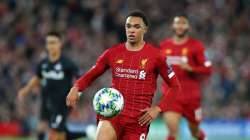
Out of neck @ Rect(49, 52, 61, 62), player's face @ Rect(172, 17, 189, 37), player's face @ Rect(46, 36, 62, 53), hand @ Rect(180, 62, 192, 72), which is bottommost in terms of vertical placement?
hand @ Rect(180, 62, 192, 72)

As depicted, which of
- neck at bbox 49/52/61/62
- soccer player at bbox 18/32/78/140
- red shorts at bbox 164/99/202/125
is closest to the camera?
red shorts at bbox 164/99/202/125

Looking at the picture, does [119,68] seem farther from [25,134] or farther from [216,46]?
[216,46]

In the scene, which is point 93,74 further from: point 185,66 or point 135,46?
point 185,66

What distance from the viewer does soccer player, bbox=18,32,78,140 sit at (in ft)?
46.8

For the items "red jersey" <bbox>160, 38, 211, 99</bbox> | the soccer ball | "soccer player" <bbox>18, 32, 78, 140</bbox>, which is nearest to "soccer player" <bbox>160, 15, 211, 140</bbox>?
"red jersey" <bbox>160, 38, 211, 99</bbox>

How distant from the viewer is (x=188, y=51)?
1399 cm

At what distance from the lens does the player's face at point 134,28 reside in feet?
32.6

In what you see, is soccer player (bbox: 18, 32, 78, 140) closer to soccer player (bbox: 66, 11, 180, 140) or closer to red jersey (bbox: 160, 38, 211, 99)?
red jersey (bbox: 160, 38, 211, 99)

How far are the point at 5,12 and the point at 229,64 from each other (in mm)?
7362

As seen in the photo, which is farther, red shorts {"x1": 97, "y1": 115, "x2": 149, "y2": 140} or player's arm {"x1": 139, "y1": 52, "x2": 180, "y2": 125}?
red shorts {"x1": 97, "y1": 115, "x2": 149, "y2": 140}

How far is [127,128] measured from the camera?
32.6 feet

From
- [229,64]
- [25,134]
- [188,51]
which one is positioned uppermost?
[188,51]

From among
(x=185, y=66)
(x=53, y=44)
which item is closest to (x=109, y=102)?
(x=185, y=66)

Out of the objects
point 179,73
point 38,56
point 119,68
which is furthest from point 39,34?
point 119,68
